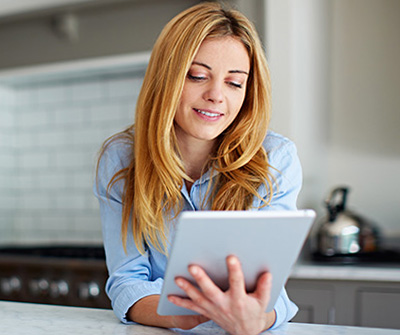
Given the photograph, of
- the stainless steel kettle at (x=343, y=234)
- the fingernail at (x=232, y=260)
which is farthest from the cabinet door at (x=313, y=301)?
the fingernail at (x=232, y=260)

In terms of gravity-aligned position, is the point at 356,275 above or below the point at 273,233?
below

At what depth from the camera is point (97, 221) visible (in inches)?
127

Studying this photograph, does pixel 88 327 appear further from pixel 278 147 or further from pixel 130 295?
pixel 278 147

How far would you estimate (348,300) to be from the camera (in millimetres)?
2178

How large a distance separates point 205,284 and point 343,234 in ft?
5.76

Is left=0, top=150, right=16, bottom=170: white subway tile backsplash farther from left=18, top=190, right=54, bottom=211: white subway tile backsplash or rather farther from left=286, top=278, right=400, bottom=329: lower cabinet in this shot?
left=286, top=278, right=400, bottom=329: lower cabinet

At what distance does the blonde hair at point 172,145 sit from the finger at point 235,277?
1.44ft

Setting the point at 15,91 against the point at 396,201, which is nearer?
the point at 396,201

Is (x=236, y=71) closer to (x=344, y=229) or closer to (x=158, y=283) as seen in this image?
(x=158, y=283)

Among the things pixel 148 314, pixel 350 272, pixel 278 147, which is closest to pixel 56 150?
pixel 350 272

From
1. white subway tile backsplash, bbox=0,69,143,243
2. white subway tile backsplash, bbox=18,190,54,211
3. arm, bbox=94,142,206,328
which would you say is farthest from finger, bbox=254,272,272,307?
white subway tile backsplash, bbox=18,190,54,211

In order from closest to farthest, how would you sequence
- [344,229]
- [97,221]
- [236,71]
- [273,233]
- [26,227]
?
[273,233] < [236,71] < [344,229] < [97,221] < [26,227]

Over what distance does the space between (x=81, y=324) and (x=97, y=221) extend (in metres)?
2.25

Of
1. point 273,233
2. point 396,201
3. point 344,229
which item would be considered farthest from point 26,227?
point 273,233
